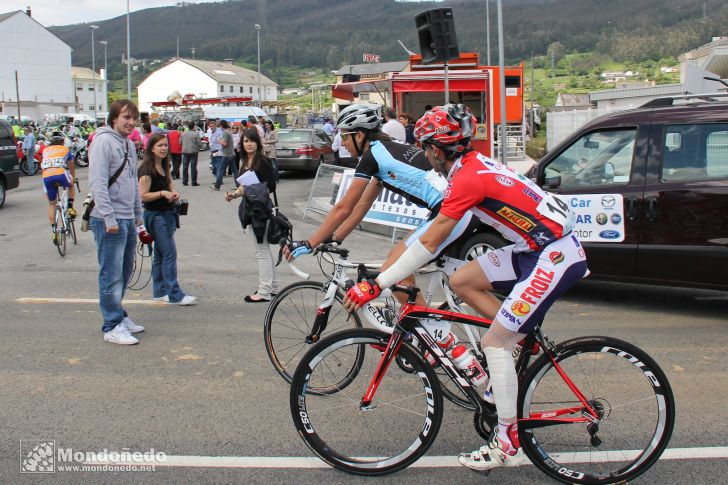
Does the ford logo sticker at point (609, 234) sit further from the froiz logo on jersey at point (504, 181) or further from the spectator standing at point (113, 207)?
the spectator standing at point (113, 207)

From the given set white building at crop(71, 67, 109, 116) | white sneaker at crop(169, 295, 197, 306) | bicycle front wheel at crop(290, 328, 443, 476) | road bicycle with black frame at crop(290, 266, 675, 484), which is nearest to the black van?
white sneaker at crop(169, 295, 197, 306)

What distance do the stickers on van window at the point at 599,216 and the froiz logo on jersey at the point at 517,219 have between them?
12.0ft

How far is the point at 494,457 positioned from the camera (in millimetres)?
3811

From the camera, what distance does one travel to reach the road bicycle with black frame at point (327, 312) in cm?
469

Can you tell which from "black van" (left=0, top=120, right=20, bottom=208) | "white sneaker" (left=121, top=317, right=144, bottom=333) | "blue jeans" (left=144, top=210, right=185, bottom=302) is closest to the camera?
"white sneaker" (left=121, top=317, right=144, bottom=333)

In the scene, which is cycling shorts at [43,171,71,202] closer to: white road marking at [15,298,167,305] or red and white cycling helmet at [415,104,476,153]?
white road marking at [15,298,167,305]

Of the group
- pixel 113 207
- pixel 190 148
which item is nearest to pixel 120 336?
pixel 113 207

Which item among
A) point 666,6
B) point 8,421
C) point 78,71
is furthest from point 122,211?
point 666,6

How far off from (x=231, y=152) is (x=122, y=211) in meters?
14.7

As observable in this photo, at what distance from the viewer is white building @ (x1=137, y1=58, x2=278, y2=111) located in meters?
132

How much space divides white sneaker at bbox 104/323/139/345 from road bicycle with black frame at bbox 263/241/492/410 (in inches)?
61.7

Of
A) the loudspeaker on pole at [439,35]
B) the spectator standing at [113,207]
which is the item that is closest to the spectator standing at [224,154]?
the loudspeaker on pole at [439,35]

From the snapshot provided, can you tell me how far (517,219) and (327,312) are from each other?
1.72 metres

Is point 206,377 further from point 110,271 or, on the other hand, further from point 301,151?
point 301,151
